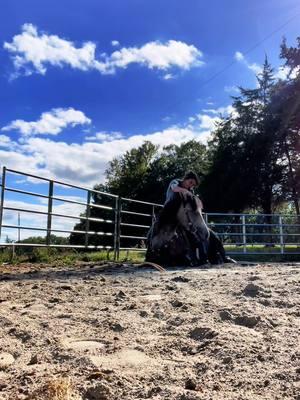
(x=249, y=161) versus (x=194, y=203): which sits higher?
(x=249, y=161)

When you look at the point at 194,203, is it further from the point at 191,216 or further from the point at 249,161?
the point at 249,161

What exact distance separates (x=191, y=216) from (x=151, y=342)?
5101 millimetres

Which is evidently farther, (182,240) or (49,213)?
(49,213)

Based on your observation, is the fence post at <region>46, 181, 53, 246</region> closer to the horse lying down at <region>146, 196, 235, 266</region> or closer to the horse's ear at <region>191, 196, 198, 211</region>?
the horse lying down at <region>146, 196, 235, 266</region>

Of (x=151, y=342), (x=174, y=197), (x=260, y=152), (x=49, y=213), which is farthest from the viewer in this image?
(x=260, y=152)

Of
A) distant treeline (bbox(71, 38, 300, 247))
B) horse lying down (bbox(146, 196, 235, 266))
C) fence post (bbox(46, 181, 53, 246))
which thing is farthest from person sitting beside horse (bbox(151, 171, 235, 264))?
distant treeline (bbox(71, 38, 300, 247))

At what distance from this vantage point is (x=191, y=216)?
7.53 meters

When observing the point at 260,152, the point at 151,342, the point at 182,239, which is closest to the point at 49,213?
the point at 182,239

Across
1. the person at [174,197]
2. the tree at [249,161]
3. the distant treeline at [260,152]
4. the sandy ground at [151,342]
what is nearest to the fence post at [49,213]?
the person at [174,197]

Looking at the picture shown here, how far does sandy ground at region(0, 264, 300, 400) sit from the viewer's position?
184 centimetres

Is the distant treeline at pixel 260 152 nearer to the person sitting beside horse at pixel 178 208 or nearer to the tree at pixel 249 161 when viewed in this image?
the tree at pixel 249 161

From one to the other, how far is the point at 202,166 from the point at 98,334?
3568cm

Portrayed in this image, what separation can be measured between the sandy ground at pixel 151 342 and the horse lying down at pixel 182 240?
122 inches

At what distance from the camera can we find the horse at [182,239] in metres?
7.43
